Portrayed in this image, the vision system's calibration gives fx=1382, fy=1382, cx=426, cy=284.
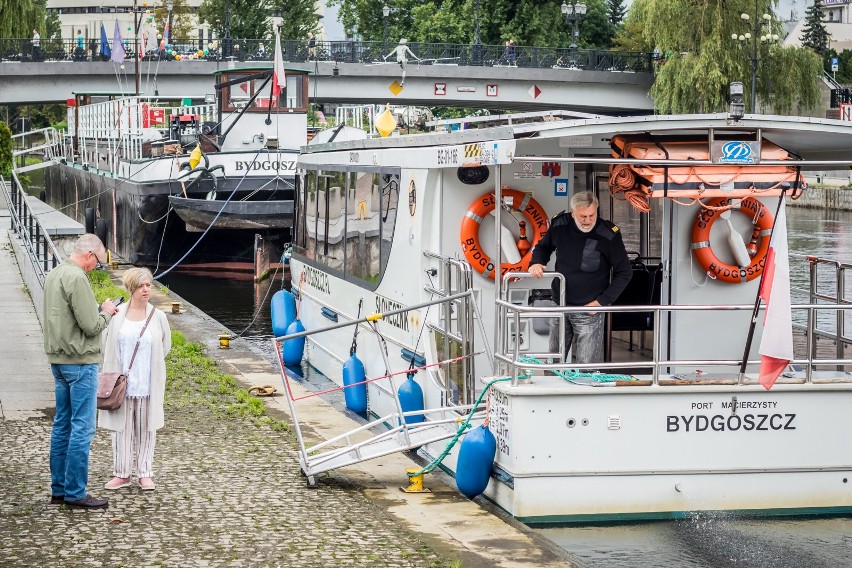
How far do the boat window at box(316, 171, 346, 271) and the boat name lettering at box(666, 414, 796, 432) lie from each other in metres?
7.47

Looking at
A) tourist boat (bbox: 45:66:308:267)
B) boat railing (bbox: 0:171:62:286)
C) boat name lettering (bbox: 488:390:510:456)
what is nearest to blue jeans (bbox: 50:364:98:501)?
boat name lettering (bbox: 488:390:510:456)

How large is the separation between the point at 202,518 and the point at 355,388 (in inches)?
257

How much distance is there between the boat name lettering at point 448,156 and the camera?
1169 cm

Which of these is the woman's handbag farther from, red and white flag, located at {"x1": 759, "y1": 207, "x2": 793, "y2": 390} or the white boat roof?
red and white flag, located at {"x1": 759, "y1": 207, "x2": 793, "y2": 390}

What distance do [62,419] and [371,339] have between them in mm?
6334

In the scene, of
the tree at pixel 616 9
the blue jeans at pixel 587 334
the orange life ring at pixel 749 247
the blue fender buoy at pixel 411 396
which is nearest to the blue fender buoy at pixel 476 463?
the blue jeans at pixel 587 334

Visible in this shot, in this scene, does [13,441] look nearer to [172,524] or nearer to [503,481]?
[172,524]

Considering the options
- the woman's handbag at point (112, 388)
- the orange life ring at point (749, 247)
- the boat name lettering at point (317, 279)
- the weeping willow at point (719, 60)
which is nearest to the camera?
the woman's handbag at point (112, 388)

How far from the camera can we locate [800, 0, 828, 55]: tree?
117 metres

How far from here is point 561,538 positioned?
33.4ft

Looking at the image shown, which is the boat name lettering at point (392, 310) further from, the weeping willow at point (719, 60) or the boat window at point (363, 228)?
the weeping willow at point (719, 60)

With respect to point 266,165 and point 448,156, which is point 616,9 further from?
point 448,156

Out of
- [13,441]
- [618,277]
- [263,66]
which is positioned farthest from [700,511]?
[263,66]

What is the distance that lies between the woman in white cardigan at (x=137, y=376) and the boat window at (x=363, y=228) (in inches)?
201
